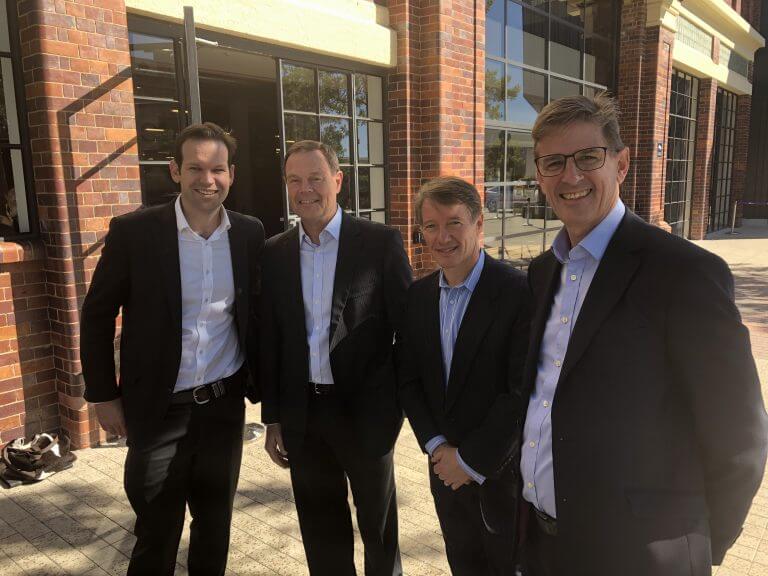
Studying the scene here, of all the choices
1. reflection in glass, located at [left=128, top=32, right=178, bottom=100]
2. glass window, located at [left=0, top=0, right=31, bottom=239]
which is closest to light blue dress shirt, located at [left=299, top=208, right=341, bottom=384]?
glass window, located at [left=0, top=0, right=31, bottom=239]

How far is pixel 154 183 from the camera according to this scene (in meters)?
4.82

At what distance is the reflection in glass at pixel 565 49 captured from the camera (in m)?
9.62

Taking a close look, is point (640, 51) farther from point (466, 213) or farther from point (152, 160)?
point (466, 213)

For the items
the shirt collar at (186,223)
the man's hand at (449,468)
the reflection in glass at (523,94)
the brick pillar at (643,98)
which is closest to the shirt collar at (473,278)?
the man's hand at (449,468)

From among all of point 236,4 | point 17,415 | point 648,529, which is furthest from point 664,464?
point 236,4

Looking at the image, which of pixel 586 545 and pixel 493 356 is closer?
pixel 586 545

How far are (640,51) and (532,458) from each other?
12024 mm

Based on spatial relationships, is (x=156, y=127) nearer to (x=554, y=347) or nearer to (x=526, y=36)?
(x=554, y=347)

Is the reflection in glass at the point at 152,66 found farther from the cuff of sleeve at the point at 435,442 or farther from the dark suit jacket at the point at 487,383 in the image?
the cuff of sleeve at the point at 435,442

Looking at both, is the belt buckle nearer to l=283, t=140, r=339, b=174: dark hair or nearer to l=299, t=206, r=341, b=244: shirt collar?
l=299, t=206, r=341, b=244: shirt collar

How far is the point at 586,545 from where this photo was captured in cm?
156

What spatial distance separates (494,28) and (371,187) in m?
3.30

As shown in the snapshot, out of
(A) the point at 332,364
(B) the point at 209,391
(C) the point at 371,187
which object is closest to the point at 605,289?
(A) the point at 332,364

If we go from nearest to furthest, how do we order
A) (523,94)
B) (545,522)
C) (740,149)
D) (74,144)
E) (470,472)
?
(545,522), (470,472), (74,144), (523,94), (740,149)
